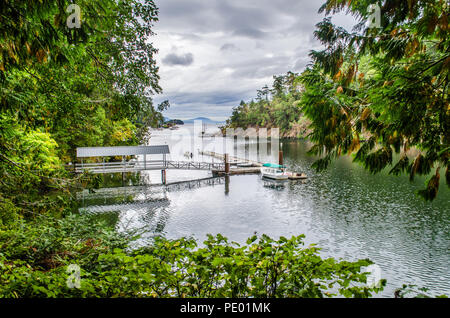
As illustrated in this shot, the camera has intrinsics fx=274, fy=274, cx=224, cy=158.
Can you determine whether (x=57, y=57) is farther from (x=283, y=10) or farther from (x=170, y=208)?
(x=170, y=208)

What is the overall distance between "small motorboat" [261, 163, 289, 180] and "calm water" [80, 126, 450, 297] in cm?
125

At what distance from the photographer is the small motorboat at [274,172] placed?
98.3 feet

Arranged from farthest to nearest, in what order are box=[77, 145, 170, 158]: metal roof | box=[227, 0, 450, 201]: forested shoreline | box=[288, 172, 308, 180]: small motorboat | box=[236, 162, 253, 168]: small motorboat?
box=[236, 162, 253, 168]: small motorboat
box=[288, 172, 308, 180]: small motorboat
box=[77, 145, 170, 158]: metal roof
box=[227, 0, 450, 201]: forested shoreline

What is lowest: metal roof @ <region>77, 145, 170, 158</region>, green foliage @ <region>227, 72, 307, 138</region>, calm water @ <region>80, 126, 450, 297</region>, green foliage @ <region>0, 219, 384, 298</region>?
calm water @ <region>80, 126, 450, 297</region>

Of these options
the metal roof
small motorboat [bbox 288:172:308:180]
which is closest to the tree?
the metal roof

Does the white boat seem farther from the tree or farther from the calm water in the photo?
the tree

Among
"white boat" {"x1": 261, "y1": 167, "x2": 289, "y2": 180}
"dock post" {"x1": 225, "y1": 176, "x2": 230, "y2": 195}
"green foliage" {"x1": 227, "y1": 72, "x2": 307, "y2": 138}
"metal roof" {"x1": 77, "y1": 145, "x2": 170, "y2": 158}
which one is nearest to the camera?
"metal roof" {"x1": 77, "y1": 145, "x2": 170, "y2": 158}

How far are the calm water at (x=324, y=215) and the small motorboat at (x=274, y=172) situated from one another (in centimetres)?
125

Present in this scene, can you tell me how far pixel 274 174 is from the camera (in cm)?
3017

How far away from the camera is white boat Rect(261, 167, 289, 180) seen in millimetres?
29906

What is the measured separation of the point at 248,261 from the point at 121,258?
1.30 m
